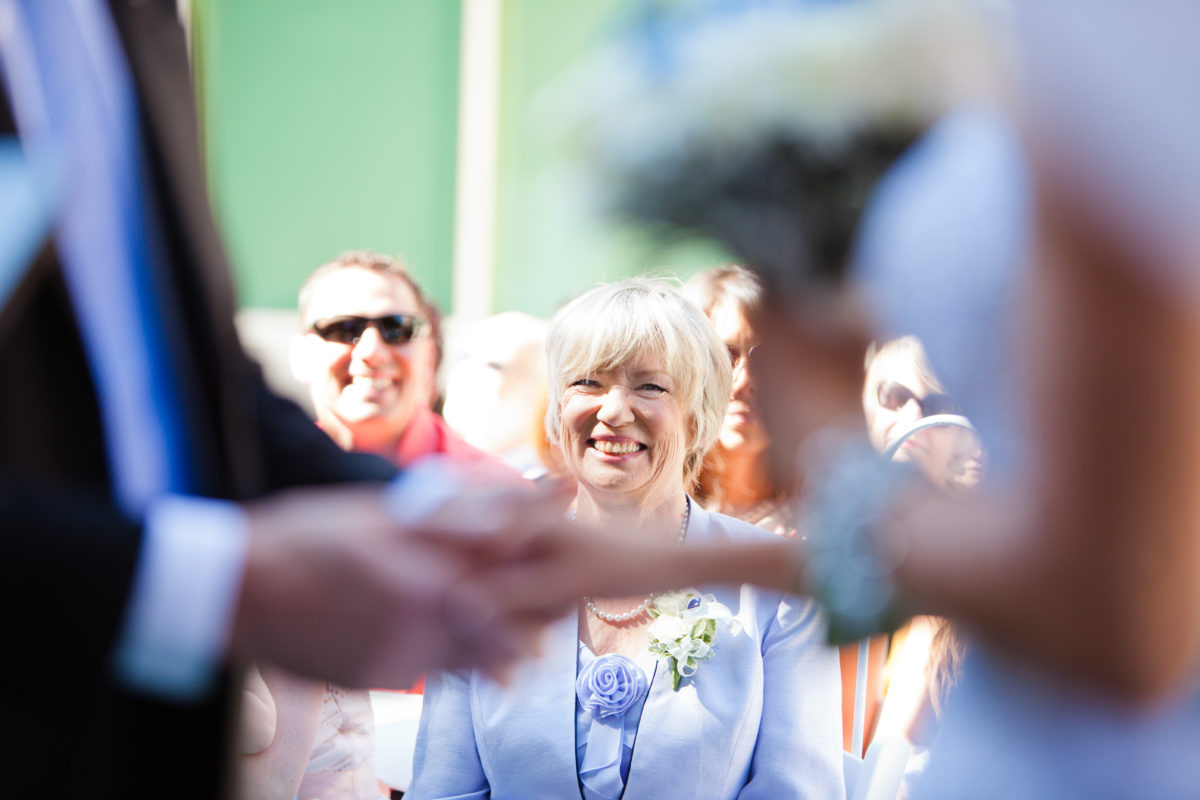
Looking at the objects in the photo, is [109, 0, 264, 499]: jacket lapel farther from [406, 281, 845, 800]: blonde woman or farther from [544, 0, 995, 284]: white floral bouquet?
[406, 281, 845, 800]: blonde woman

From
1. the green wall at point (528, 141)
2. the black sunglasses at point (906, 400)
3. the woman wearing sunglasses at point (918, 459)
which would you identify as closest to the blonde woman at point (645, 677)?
the woman wearing sunglasses at point (918, 459)

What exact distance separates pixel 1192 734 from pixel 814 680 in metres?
1.16

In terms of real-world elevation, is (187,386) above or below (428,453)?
below

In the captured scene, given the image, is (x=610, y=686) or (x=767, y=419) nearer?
(x=767, y=419)

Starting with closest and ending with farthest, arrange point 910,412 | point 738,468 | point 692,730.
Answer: point 692,730
point 910,412
point 738,468

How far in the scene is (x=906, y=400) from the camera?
2.12 metres

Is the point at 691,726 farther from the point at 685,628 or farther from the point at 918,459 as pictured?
the point at 918,459

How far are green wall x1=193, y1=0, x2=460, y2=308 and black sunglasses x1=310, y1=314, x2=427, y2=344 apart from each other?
2541 millimetres

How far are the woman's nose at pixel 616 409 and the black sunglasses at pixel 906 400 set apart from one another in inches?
23.9

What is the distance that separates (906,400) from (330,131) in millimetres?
4958

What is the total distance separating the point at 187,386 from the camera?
127 centimetres

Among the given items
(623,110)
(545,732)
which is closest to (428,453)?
(545,732)

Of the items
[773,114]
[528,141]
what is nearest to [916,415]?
[773,114]

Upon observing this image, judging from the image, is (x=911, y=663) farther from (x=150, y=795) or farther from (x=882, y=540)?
(x=150, y=795)
